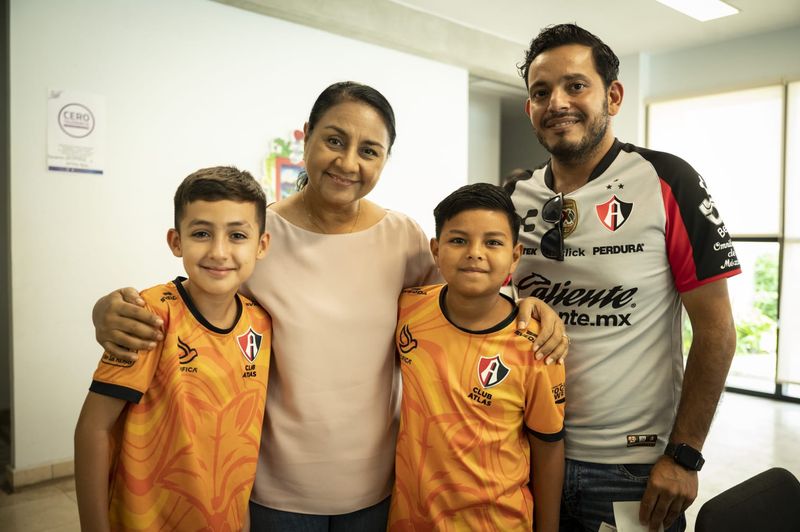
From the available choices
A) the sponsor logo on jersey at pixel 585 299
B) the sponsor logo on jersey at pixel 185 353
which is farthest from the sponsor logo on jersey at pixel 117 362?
the sponsor logo on jersey at pixel 585 299

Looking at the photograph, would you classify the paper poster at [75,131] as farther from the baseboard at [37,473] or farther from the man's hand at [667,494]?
the man's hand at [667,494]

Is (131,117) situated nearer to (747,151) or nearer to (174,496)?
(174,496)

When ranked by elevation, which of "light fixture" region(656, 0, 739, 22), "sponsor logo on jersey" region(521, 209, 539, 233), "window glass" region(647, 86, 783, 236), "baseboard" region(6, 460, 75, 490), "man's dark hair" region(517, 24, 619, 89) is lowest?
"baseboard" region(6, 460, 75, 490)

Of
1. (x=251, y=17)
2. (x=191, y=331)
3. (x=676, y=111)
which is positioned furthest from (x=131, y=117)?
(x=676, y=111)

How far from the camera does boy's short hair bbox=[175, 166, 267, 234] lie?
4.58 ft

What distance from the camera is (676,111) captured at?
253 inches

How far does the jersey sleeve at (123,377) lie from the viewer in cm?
127

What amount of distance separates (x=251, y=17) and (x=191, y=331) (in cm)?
349

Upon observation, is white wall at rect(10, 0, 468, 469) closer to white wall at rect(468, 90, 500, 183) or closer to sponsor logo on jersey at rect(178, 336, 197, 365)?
sponsor logo on jersey at rect(178, 336, 197, 365)

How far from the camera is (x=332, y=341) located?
1.47m

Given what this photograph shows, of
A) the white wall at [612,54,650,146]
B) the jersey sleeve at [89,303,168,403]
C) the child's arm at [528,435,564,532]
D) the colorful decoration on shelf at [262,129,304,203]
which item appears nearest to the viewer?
the jersey sleeve at [89,303,168,403]

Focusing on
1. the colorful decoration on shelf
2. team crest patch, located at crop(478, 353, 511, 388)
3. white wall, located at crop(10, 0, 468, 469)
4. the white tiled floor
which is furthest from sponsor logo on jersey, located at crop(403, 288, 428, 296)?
the colorful decoration on shelf

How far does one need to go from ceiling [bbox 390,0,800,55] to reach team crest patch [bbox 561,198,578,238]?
3.84 meters

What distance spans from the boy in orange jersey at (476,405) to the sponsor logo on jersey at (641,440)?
18 cm
